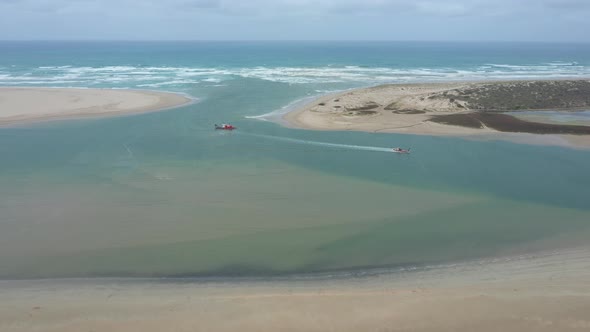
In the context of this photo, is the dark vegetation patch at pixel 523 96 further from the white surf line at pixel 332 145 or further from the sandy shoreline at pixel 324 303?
the sandy shoreline at pixel 324 303

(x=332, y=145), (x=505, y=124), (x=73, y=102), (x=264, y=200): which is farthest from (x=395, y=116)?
(x=73, y=102)

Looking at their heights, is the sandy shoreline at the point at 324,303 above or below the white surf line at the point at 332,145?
below

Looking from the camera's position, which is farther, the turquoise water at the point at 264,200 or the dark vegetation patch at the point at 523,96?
the dark vegetation patch at the point at 523,96

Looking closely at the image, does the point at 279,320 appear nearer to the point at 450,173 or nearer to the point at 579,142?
the point at 450,173

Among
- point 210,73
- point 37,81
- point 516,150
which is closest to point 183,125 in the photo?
point 516,150

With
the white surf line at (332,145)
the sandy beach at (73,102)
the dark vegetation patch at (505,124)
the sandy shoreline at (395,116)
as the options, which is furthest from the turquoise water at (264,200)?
the dark vegetation patch at (505,124)

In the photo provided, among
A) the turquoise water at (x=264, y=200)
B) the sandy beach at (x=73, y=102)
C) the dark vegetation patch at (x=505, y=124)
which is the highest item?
the sandy beach at (x=73, y=102)
